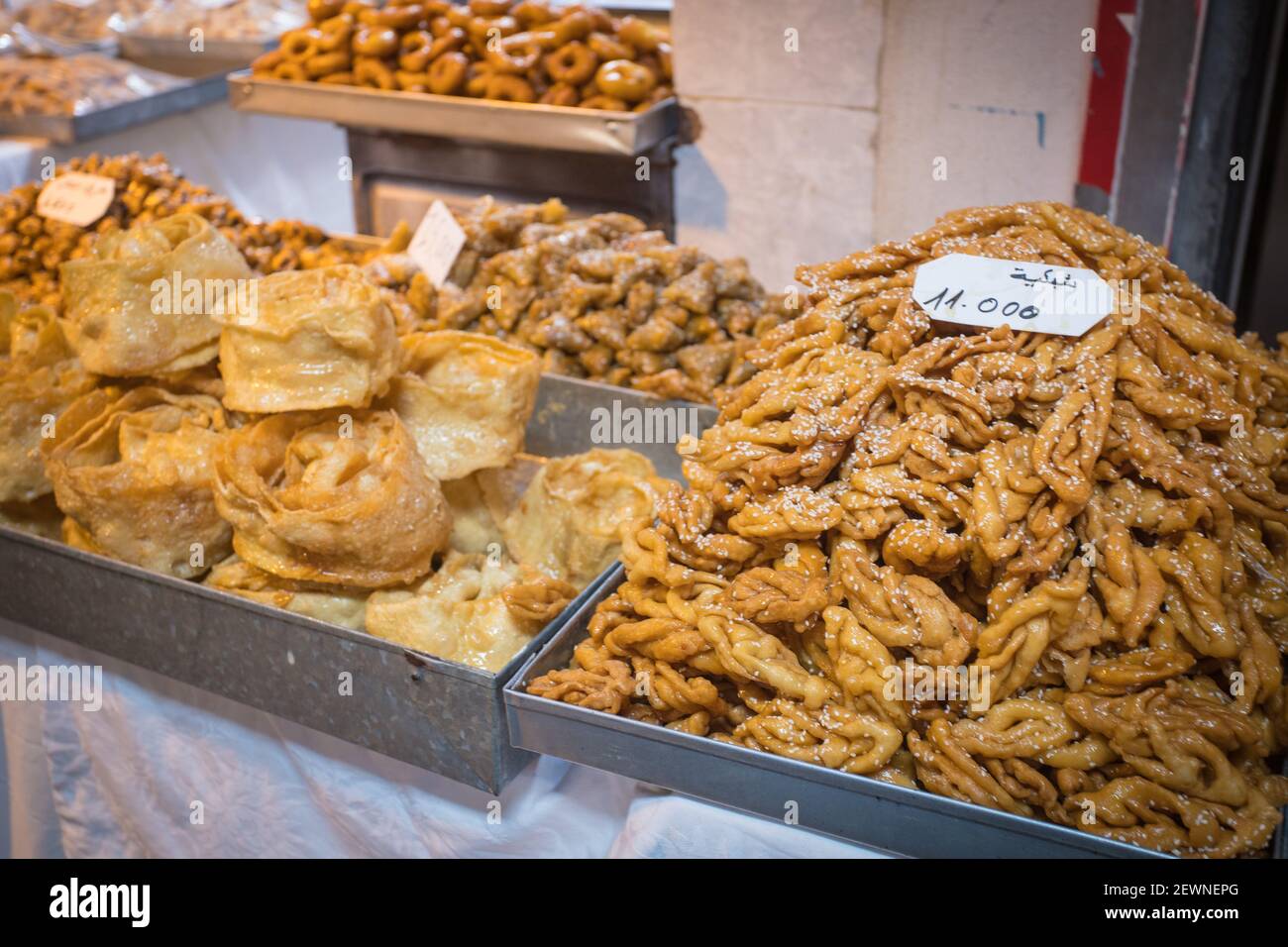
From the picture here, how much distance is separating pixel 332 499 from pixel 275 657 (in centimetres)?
24

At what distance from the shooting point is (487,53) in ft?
11.1

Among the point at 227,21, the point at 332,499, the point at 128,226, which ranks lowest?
the point at 332,499

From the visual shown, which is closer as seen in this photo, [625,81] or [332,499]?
[332,499]

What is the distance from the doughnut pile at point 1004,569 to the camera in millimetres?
1183

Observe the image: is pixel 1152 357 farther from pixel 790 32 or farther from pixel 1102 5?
pixel 790 32

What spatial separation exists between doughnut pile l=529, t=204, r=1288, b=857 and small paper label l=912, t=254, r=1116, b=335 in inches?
1.0

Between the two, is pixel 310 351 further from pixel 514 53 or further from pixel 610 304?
pixel 514 53

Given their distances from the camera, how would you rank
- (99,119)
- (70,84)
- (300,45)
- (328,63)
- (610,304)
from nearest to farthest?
(610,304) < (328,63) < (300,45) < (99,119) < (70,84)

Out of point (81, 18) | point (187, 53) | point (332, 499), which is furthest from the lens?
point (81, 18)

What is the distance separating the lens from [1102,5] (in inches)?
105

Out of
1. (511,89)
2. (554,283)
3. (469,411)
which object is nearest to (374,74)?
(511,89)

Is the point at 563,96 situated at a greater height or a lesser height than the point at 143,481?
greater

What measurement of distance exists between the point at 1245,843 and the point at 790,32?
2.51 meters
